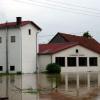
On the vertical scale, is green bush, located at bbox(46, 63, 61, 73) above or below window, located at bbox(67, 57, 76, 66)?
below

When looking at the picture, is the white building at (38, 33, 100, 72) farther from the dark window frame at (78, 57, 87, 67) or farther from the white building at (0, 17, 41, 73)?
the white building at (0, 17, 41, 73)

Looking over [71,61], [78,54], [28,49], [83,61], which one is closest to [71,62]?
[71,61]

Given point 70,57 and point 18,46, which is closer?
point 18,46

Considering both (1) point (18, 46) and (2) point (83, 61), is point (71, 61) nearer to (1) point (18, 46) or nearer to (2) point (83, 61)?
(2) point (83, 61)

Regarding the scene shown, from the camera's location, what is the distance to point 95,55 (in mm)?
70125

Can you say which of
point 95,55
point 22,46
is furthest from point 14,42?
point 95,55

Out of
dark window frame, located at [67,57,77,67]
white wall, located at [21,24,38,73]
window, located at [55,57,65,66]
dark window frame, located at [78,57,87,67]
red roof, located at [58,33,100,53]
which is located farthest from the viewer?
red roof, located at [58,33,100,53]

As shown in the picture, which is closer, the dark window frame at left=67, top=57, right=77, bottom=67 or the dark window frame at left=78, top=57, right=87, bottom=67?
the dark window frame at left=67, top=57, right=77, bottom=67

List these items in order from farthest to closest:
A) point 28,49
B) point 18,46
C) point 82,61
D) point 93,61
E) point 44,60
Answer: point 93,61 → point 82,61 → point 44,60 → point 28,49 → point 18,46

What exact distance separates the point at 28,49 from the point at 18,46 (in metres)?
1.69

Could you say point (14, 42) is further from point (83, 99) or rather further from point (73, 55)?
point (83, 99)

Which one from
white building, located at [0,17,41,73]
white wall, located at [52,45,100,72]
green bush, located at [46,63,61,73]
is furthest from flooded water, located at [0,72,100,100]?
white wall, located at [52,45,100,72]

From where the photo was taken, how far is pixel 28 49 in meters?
62.0

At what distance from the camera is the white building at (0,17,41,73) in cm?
6116
